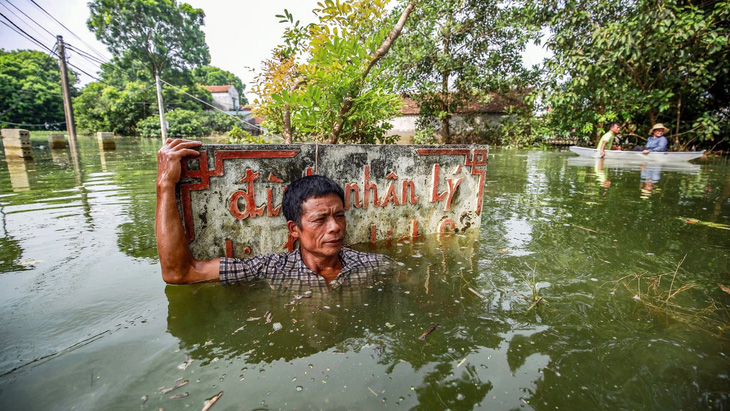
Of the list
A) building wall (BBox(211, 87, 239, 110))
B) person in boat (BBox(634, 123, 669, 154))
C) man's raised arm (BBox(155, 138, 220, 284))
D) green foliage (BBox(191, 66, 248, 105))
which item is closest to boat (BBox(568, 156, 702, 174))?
person in boat (BBox(634, 123, 669, 154))

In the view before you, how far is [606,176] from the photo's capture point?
861 centimetres

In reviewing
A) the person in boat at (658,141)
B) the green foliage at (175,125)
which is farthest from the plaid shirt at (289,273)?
the green foliage at (175,125)

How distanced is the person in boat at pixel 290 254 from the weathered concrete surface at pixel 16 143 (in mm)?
11615

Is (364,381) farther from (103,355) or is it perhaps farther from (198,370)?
(103,355)

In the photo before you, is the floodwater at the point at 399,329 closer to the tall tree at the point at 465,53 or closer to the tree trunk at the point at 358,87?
the tree trunk at the point at 358,87

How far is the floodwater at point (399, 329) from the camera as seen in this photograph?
1507mm

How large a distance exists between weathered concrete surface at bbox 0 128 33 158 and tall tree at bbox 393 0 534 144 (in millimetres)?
13440

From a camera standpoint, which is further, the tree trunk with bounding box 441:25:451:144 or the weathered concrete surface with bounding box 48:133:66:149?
the tree trunk with bounding box 441:25:451:144

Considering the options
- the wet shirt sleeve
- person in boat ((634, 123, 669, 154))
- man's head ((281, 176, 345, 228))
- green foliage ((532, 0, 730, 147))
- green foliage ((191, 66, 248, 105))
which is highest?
green foliage ((191, 66, 248, 105))

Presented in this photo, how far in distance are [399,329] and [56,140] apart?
1928 centimetres

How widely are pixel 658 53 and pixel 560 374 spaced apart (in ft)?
39.0

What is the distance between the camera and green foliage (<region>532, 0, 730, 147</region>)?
29.4 ft

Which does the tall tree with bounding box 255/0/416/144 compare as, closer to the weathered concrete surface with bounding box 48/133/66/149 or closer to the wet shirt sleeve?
the wet shirt sleeve

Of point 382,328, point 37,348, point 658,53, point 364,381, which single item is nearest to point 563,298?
point 382,328
